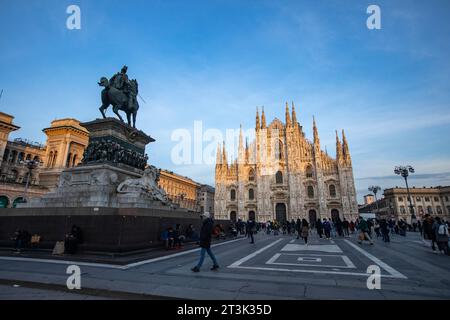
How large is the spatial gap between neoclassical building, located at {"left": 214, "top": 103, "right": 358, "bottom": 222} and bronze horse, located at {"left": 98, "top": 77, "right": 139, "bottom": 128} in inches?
1348

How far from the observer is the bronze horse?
11.2m

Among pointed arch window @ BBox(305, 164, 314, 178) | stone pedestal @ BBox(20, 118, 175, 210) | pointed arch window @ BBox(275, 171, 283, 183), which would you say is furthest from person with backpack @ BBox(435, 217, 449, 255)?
pointed arch window @ BBox(275, 171, 283, 183)

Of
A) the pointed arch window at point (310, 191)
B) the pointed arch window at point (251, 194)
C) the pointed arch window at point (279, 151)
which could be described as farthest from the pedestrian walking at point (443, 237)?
the pointed arch window at point (279, 151)

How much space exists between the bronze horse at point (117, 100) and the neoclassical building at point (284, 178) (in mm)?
34250

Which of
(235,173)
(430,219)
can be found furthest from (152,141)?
(235,173)

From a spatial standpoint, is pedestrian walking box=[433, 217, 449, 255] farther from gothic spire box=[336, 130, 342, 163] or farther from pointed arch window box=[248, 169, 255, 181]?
pointed arch window box=[248, 169, 255, 181]

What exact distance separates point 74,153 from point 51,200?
36332mm

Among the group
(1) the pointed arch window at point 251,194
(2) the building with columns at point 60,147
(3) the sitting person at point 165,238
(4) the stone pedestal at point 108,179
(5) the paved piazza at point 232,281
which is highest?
(2) the building with columns at point 60,147

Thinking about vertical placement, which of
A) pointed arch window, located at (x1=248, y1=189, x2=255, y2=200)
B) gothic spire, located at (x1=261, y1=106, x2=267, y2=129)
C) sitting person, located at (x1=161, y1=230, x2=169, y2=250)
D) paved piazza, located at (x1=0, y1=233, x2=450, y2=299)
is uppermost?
gothic spire, located at (x1=261, y1=106, x2=267, y2=129)

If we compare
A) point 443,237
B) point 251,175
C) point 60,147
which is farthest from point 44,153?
point 443,237

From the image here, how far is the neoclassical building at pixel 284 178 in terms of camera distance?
40.7m

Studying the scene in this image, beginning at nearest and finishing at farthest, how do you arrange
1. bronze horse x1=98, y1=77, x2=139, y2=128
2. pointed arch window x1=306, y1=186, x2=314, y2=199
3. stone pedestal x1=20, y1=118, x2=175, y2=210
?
stone pedestal x1=20, y1=118, x2=175, y2=210
bronze horse x1=98, y1=77, x2=139, y2=128
pointed arch window x1=306, y1=186, x2=314, y2=199

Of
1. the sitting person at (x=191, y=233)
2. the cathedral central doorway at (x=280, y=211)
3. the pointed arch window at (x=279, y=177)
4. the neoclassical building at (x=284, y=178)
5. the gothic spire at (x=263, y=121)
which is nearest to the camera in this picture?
the sitting person at (x=191, y=233)

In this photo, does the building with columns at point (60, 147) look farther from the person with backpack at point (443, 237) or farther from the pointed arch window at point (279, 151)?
the person with backpack at point (443, 237)
